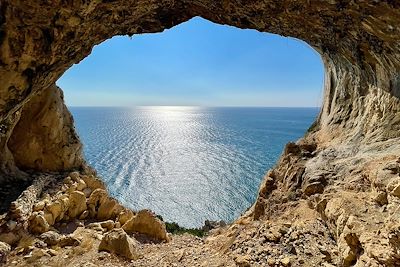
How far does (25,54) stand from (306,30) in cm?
1315

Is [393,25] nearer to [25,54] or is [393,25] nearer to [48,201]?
[25,54]

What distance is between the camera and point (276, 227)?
12.2 meters

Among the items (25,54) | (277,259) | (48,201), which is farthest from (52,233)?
(277,259)

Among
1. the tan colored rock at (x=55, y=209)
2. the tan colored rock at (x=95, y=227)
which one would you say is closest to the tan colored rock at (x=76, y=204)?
the tan colored rock at (x=55, y=209)

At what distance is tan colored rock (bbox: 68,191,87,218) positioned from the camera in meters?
19.1

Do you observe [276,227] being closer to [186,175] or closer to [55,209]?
[55,209]

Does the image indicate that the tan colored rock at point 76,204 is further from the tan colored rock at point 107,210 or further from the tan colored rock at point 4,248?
the tan colored rock at point 4,248

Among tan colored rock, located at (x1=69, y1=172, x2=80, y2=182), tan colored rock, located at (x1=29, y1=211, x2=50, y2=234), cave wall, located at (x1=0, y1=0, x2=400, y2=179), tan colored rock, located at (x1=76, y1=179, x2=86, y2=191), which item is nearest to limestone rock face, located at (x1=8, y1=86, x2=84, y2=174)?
tan colored rock, located at (x1=69, y1=172, x2=80, y2=182)

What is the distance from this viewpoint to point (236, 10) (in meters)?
13.9

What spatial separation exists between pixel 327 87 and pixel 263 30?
7198 millimetres

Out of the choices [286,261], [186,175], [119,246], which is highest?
[286,261]

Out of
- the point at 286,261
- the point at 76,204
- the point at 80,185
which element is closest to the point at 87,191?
the point at 80,185

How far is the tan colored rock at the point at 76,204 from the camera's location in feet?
62.7

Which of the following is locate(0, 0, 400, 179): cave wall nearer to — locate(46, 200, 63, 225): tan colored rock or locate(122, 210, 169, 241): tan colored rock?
locate(46, 200, 63, 225): tan colored rock
